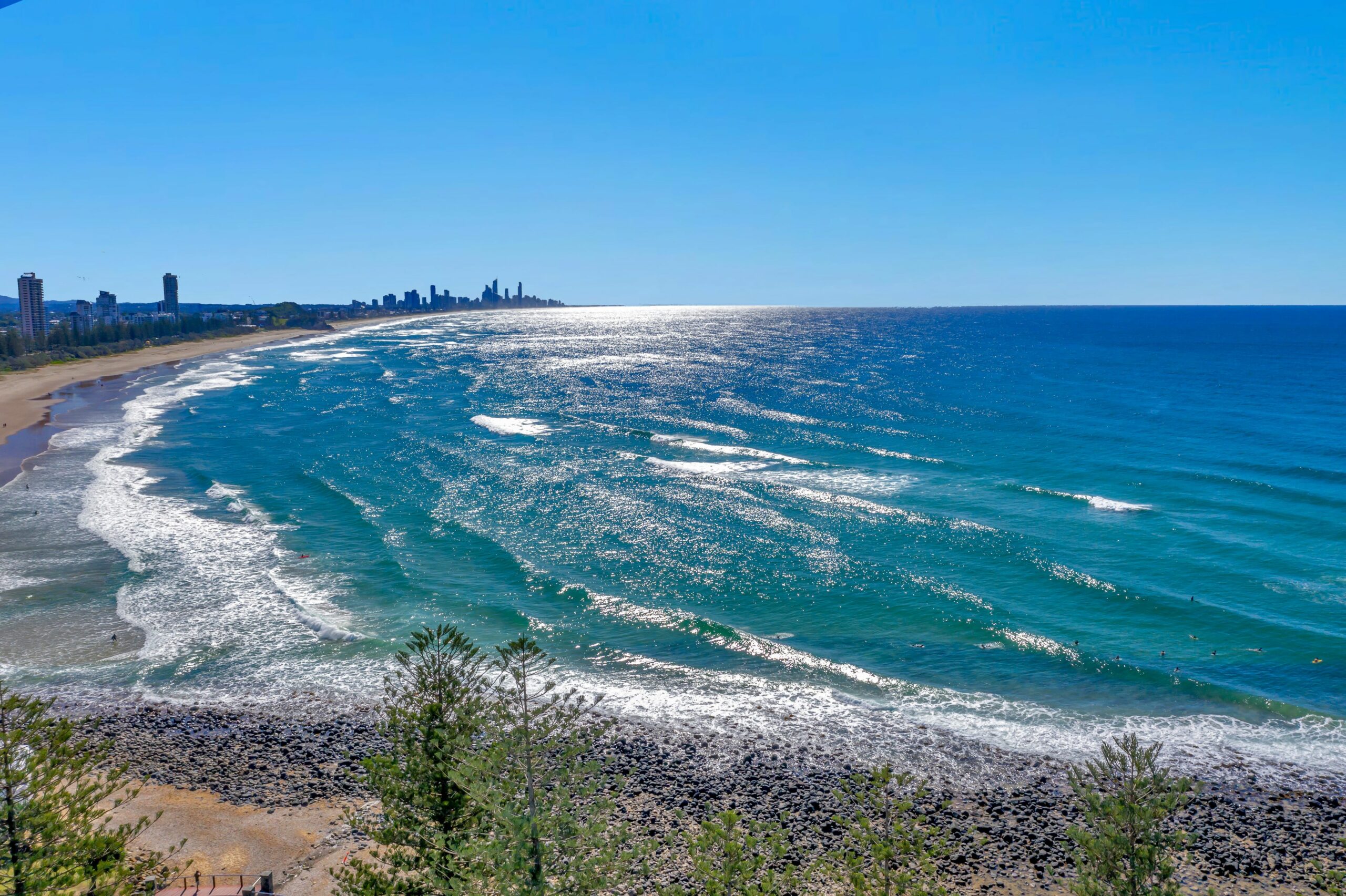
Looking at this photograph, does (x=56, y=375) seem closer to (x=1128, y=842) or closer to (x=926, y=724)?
(x=926, y=724)

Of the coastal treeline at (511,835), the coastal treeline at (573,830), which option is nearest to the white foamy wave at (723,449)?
the coastal treeline at (573,830)

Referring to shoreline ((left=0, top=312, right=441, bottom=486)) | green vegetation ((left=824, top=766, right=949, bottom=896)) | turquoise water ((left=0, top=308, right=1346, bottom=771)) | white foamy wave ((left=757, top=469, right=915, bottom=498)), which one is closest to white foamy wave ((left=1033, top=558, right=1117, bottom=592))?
turquoise water ((left=0, top=308, right=1346, bottom=771))

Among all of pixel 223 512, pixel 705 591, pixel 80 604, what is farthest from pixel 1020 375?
pixel 80 604

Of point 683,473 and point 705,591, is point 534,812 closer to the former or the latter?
point 705,591

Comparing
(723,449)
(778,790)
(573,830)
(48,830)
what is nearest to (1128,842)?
(573,830)

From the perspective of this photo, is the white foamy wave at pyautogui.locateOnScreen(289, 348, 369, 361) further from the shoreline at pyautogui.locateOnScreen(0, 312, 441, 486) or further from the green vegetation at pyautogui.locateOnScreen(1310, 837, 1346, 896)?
the green vegetation at pyautogui.locateOnScreen(1310, 837, 1346, 896)
